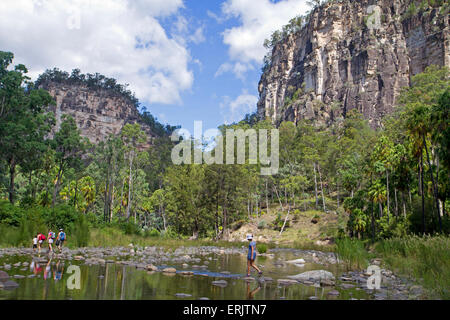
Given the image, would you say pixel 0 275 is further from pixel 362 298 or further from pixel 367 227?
pixel 367 227

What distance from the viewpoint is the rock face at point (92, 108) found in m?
166

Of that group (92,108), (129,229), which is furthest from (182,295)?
(92,108)

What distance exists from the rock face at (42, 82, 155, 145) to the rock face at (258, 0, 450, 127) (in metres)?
77.8

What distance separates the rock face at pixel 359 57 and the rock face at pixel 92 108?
255ft

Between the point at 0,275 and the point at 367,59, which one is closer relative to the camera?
the point at 0,275

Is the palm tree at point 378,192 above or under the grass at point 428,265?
above

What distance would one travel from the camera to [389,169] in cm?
4050

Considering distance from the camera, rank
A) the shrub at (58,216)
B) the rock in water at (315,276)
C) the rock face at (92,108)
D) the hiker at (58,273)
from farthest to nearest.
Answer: the rock face at (92,108) < the shrub at (58,216) < the rock in water at (315,276) < the hiker at (58,273)

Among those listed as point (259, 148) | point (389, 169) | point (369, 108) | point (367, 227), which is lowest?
point (367, 227)

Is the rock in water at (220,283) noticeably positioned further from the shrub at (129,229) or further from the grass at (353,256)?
the shrub at (129,229)

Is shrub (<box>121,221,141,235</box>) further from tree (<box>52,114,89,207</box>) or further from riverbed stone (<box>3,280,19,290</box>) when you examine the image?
riverbed stone (<box>3,280,19,290</box>)

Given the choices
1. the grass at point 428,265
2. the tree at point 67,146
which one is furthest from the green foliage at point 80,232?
the grass at point 428,265
